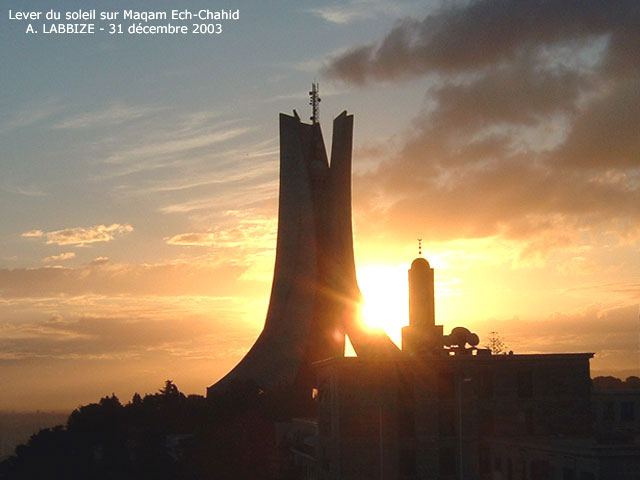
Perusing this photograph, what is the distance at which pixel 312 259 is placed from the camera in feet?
217

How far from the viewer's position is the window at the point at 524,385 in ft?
141

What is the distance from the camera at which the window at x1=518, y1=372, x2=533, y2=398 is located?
4309 cm

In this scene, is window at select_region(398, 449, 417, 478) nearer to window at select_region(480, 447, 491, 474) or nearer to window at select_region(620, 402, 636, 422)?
window at select_region(480, 447, 491, 474)

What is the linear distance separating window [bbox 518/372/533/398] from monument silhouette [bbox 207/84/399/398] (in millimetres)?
21379

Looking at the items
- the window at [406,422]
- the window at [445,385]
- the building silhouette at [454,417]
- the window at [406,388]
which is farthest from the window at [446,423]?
the window at [406,388]

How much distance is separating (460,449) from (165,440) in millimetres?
21883

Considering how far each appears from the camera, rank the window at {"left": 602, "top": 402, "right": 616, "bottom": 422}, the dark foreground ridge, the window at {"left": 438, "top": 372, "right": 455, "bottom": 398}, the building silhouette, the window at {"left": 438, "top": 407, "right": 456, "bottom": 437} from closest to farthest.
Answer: the building silhouette
the window at {"left": 438, "top": 407, "right": 456, "bottom": 437}
the window at {"left": 438, "top": 372, "right": 455, "bottom": 398}
the window at {"left": 602, "top": 402, "right": 616, "bottom": 422}
the dark foreground ridge

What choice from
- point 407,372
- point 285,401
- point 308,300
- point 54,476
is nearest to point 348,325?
point 308,300

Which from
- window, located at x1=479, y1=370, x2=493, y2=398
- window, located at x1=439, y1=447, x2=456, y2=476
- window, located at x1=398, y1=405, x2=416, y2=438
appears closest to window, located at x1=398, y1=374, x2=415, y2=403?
window, located at x1=398, y1=405, x2=416, y2=438

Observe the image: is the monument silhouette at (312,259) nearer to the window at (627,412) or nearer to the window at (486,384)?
the window at (627,412)

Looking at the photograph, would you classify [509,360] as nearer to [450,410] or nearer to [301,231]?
[450,410]

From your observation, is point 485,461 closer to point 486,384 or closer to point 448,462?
point 448,462

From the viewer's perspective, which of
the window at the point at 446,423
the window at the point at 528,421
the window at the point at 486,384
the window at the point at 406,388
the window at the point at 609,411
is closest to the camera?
the window at the point at 446,423

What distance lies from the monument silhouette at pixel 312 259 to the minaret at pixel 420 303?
866 cm
